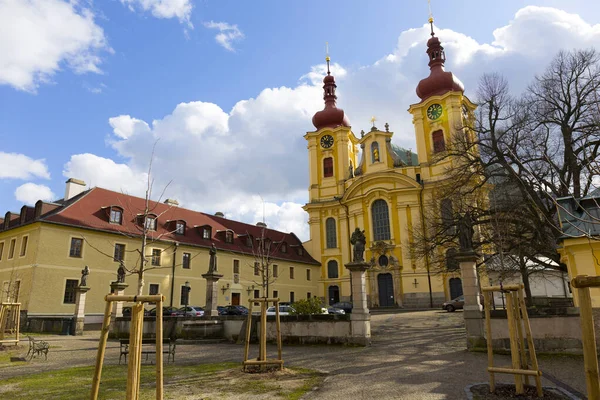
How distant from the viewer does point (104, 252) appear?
1262 inches

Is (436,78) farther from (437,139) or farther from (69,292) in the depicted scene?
(69,292)

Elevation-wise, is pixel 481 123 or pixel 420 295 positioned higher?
pixel 481 123

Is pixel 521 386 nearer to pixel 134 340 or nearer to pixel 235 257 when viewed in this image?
pixel 134 340

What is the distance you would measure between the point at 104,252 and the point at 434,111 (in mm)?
37151

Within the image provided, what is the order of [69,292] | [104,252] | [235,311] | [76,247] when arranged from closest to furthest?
[69,292], [76,247], [104,252], [235,311]

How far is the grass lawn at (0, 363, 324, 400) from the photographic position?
7.94 meters

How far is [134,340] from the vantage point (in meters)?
5.39

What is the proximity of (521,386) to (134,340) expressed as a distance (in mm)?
6568

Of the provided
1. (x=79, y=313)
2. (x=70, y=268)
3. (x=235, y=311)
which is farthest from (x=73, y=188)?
(x=235, y=311)

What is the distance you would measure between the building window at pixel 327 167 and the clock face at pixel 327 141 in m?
1.74

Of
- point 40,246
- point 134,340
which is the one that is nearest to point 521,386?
point 134,340

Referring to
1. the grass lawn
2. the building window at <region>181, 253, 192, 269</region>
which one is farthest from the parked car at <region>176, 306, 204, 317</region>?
the grass lawn

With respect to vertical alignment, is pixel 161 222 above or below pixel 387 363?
above

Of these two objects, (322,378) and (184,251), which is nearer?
(322,378)
